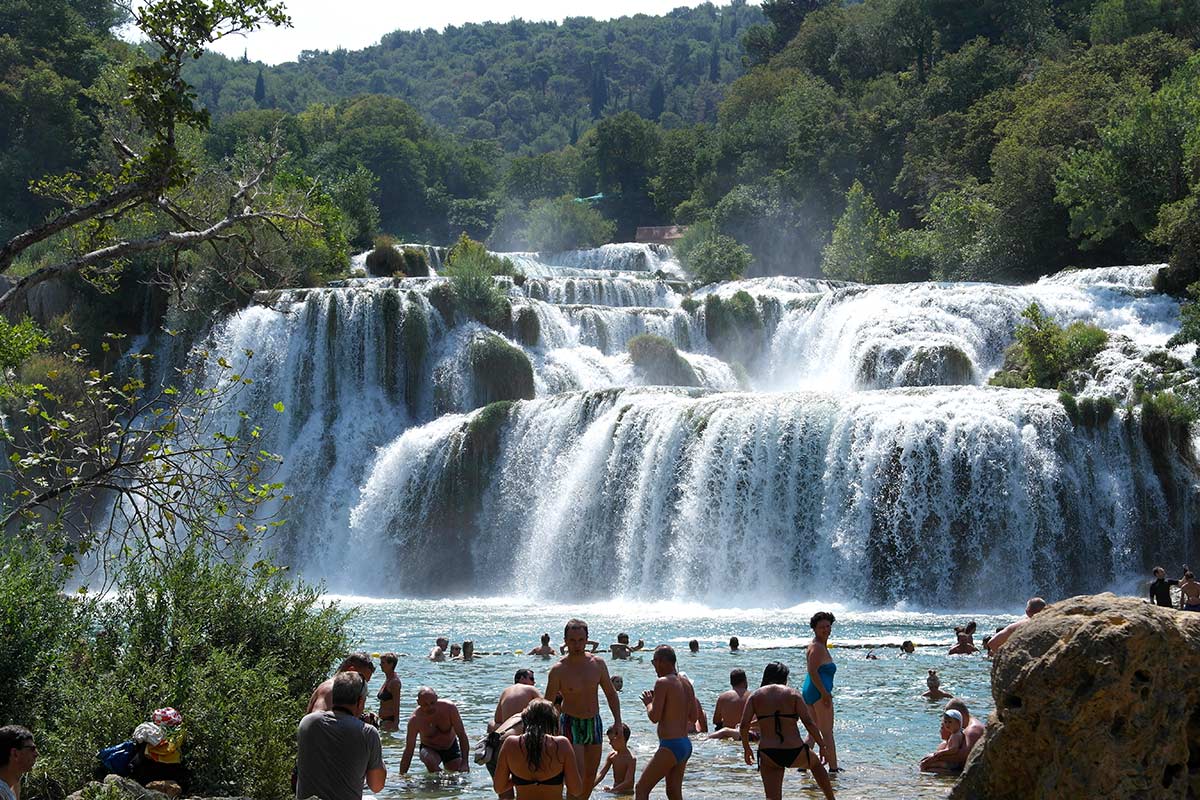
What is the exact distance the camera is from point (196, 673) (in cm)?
836

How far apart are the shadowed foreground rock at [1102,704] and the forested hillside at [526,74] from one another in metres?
121

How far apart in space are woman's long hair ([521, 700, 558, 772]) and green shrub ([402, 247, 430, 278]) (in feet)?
120

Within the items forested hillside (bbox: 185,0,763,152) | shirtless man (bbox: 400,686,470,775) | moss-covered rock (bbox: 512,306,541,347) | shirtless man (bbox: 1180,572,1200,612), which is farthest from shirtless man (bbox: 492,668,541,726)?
forested hillside (bbox: 185,0,763,152)

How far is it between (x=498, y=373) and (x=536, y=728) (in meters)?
26.9

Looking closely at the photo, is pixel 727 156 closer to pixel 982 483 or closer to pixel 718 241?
pixel 718 241

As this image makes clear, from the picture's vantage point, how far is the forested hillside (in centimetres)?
14150

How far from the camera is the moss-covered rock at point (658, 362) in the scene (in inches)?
1335

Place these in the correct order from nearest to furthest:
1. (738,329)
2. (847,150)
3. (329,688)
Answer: (329,688) → (738,329) → (847,150)

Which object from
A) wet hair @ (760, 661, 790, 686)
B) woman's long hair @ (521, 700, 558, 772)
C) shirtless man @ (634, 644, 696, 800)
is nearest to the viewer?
woman's long hair @ (521, 700, 558, 772)

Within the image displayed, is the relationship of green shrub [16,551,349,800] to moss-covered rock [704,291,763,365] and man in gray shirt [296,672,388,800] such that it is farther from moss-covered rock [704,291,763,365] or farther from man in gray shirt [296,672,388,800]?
moss-covered rock [704,291,763,365]

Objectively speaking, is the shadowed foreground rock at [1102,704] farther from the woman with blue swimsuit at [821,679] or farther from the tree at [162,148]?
the tree at [162,148]

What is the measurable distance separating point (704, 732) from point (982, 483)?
1295cm

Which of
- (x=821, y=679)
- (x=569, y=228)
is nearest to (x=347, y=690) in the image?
(x=821, y=679)

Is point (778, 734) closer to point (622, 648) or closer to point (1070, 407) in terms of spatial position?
point (622, 648)
